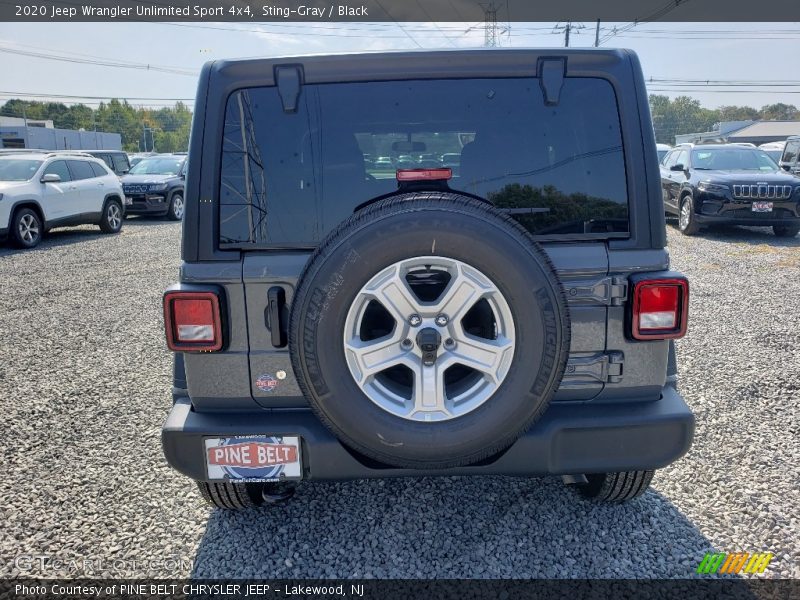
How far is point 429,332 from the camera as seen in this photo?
6.50 ft

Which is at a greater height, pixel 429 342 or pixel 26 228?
pixel 429 342

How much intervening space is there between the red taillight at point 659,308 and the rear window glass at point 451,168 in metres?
0.24

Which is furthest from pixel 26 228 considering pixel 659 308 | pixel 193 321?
pixel 659 308

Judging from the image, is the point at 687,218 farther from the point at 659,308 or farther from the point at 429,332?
the point at 429,332

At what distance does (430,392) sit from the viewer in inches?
79.1

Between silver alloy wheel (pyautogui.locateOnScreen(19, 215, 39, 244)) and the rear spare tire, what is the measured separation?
11507 millimetres

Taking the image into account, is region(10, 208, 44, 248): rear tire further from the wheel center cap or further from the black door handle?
the wheel center cap

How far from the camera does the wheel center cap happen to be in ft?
6.48

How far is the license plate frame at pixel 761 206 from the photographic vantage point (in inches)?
410

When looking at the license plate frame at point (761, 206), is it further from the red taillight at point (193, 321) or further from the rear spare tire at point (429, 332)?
the red taillight at point (193, 321)

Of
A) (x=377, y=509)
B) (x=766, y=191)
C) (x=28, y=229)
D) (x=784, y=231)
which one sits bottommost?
(x=377, y=509)

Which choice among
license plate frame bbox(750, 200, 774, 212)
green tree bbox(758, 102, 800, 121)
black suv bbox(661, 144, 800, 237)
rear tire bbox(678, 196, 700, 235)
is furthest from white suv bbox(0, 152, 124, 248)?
green tree bbox(758, 102, 800, 121)

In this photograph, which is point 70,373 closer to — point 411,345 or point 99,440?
point 99,440

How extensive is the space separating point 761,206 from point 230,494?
35.7 feet
